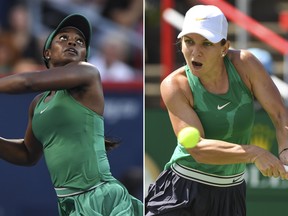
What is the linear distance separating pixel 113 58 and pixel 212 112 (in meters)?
4.20

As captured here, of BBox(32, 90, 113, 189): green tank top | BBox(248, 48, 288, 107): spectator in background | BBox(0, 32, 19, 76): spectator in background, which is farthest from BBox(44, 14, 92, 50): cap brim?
BBox(0, 32, 19, 76): spectator in background

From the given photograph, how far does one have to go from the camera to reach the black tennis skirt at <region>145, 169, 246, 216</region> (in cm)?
513

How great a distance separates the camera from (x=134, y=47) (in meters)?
9.30

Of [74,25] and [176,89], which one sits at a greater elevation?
[74,25]

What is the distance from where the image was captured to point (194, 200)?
512cm

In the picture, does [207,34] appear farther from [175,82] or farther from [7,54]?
[7,54]

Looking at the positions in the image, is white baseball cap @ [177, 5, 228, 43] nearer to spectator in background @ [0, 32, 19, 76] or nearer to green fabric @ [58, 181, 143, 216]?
green fabric @ [58, 181, 143, 216]

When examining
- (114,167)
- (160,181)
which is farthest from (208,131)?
(114,167)

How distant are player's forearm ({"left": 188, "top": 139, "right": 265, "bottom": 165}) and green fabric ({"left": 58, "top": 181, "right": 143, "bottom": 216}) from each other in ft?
1.47

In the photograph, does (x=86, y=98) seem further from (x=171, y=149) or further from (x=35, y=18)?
(x=35, y=18)

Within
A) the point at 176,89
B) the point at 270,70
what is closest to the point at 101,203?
the point at 176,89

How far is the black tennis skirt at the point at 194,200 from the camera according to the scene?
5.13 m

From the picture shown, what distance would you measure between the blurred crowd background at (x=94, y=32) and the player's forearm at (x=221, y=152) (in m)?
4.01

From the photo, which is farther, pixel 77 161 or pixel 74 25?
pixel 74 25
